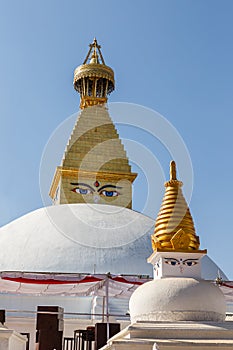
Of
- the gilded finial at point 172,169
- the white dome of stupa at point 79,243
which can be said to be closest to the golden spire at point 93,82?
the white dome of stupa at point 79,243

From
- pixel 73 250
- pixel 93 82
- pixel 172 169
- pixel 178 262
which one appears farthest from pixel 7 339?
pixel 93 82

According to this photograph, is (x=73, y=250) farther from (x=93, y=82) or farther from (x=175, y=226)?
(x=93, y=82)

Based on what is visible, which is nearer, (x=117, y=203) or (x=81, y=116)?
(x=117, y=203)

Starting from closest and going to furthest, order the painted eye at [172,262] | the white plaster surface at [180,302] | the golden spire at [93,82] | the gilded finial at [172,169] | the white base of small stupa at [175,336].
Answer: the white base of small stupa at [175,336] → the white plaster surface at [180,302] → the painted eye at [172,262] → the gilded finial at [172,169] → the golden spire at [93,82]

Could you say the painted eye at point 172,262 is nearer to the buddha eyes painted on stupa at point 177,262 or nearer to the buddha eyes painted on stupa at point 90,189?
the buddha eyes painted on stupa at point 177,262

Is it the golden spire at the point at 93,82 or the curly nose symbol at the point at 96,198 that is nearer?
the curly nose symbol at the point at 96,198

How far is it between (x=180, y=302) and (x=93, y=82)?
22715 mm

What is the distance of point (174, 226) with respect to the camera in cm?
1135

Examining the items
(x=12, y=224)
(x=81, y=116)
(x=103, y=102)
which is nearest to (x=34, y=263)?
(x=12, y=224)

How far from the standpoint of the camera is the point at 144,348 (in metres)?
9.13

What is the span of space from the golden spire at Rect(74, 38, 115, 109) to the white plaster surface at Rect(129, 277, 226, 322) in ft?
69.7

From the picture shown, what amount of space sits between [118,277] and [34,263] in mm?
4045

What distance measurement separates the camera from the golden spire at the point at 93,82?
3091 centimetres

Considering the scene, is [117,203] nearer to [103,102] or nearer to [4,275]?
[103,102]
